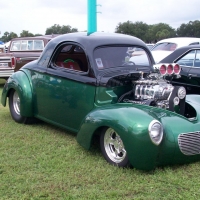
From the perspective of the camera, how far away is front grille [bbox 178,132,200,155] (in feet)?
12.5

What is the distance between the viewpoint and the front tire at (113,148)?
3969 millimetres

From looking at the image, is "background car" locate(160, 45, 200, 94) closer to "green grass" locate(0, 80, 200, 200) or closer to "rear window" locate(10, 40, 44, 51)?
"green grass" locate(0, 80, 200, 200)

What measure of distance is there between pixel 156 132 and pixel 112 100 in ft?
3.56

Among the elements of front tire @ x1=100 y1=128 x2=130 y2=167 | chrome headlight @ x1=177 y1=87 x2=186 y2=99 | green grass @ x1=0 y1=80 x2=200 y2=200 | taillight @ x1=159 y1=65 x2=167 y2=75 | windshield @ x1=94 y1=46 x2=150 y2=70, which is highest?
windshield @ x1=94 y1=46 x2=150 y2=70

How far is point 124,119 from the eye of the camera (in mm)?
3801

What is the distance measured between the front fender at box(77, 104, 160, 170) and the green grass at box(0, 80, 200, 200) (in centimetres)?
21

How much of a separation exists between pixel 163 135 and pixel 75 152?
1.34 meters

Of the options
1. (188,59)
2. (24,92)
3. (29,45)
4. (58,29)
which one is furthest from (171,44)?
(58,29)

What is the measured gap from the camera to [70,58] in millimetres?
5578

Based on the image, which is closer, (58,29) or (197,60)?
(197,60)

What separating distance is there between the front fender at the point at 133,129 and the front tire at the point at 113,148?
158 millimetres

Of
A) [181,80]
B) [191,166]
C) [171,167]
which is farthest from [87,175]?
[181,80]

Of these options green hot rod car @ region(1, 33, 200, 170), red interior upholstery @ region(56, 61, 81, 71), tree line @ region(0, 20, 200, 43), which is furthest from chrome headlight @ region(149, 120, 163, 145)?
tree line @ region(0, 20, 200, 43)

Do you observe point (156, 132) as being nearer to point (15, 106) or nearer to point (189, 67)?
point (15, 106)
